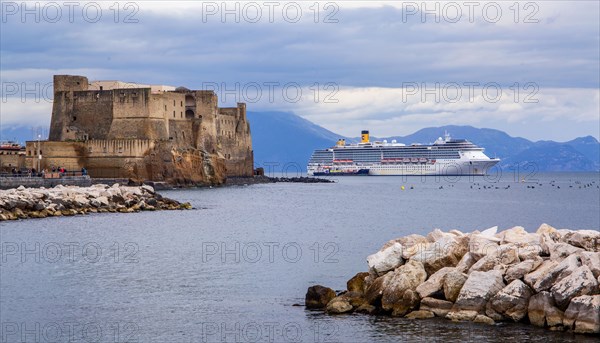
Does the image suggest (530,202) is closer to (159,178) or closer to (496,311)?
(159,178)

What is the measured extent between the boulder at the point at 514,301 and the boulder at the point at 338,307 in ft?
8.97

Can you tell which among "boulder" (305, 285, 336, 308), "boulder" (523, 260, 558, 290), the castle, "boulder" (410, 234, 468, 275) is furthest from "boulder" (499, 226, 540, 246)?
the castle

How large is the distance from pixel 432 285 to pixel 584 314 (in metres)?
2.92

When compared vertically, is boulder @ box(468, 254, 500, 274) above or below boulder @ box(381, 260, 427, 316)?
above

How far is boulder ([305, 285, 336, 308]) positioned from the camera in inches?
707

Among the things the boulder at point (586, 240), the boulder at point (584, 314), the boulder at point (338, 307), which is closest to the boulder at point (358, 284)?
the boulder at point (338, 307)

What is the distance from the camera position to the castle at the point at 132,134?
208 ft

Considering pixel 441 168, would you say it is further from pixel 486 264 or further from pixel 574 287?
pixel 574 287

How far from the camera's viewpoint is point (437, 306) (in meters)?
16.7

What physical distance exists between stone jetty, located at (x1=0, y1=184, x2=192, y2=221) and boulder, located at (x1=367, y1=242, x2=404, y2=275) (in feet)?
72.0

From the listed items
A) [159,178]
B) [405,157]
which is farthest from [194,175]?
[405,157]

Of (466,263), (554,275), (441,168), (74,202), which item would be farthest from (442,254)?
(441,168)

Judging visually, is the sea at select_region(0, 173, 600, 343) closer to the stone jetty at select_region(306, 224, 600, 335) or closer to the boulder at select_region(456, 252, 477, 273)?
the stone jetty at select_region(306, 224, 600, 335)

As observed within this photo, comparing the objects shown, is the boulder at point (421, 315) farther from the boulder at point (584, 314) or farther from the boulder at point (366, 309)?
the boulder at point (584, 314)
